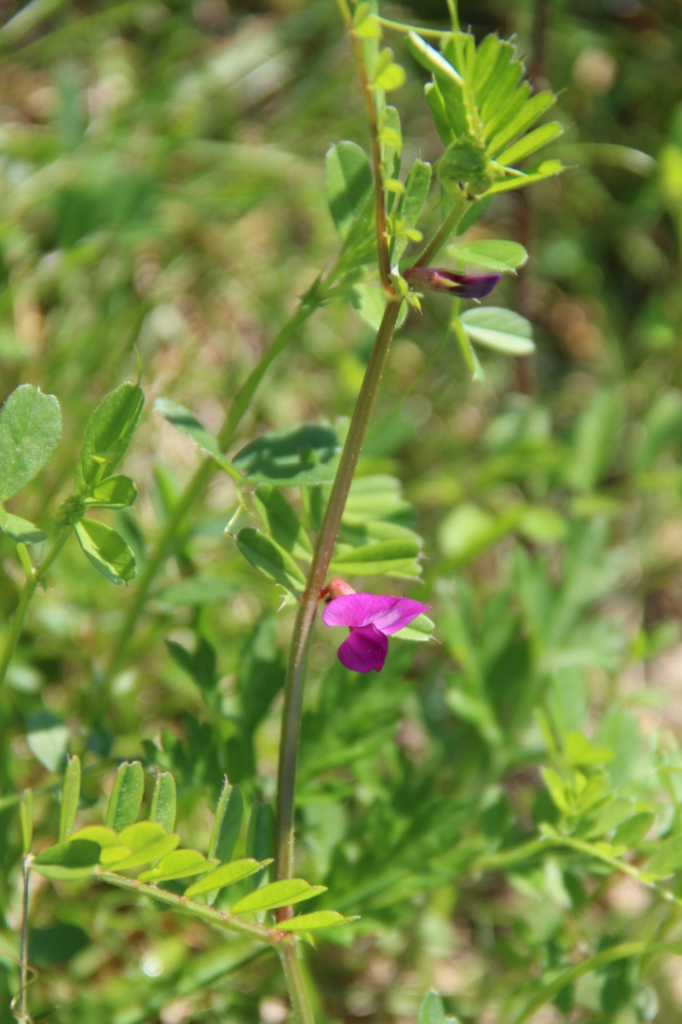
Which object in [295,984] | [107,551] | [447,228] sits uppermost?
[447,228]

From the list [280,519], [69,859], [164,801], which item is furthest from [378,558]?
[69,859]

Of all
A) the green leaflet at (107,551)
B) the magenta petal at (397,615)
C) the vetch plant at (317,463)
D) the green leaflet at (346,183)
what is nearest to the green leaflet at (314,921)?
the vetch plant at (317,463)

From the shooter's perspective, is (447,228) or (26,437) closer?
(447,228)

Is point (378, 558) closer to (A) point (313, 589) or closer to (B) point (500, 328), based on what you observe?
(A) point (313, 589)

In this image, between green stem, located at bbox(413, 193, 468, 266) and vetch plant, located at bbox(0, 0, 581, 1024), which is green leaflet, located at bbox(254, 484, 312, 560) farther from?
green stem, located at bbox(413, 193, 468, 266)

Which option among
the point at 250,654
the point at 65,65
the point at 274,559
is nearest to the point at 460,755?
the point at 250,654

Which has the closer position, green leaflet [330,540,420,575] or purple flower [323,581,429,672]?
A: purple flower [323,581,429,672]

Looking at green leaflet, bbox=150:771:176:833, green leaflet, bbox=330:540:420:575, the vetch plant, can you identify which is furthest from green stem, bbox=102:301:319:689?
green leaflet, bbox=150:771:176:833

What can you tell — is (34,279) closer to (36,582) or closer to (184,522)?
(184,522)
